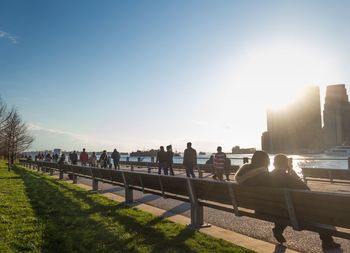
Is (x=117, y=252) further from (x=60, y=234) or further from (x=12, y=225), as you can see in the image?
(x=12, y=225)

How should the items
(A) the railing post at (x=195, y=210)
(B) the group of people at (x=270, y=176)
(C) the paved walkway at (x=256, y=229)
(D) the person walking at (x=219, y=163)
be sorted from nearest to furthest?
(B) the group of people at (x=270, y=176) → (C) the paved walkway at (x=256, y=229) → (A) the railing post at (x=195, y=210) → (D) the person walking at (x=219, y=163)

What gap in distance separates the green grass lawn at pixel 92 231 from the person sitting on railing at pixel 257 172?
3.39 feet

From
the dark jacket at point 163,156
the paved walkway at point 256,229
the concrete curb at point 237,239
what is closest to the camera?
the concrete curb at point 237,239

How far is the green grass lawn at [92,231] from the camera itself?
6172 mm

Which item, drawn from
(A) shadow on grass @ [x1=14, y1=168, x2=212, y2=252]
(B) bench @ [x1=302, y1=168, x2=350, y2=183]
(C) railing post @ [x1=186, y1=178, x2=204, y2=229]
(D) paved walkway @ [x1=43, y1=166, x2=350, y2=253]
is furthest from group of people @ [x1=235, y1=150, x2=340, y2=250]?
(B) bench @ [x1=302, y1=168, x2=350, y2=183]

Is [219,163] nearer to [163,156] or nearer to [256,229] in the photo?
[163,156]

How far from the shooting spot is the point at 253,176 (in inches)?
252

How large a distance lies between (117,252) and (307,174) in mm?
12247

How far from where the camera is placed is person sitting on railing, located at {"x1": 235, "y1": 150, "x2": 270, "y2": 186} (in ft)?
20.8

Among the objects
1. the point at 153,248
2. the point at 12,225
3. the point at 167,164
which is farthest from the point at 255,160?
the point at 167,164

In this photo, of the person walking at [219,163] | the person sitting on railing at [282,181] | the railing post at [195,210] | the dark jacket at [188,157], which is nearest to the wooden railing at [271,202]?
the railing post at [195,210]

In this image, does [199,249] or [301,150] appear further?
[301,150]

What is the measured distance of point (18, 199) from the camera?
12414 millimetres

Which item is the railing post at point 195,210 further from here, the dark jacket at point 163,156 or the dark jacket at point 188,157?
the dark jacket at point 163,156
